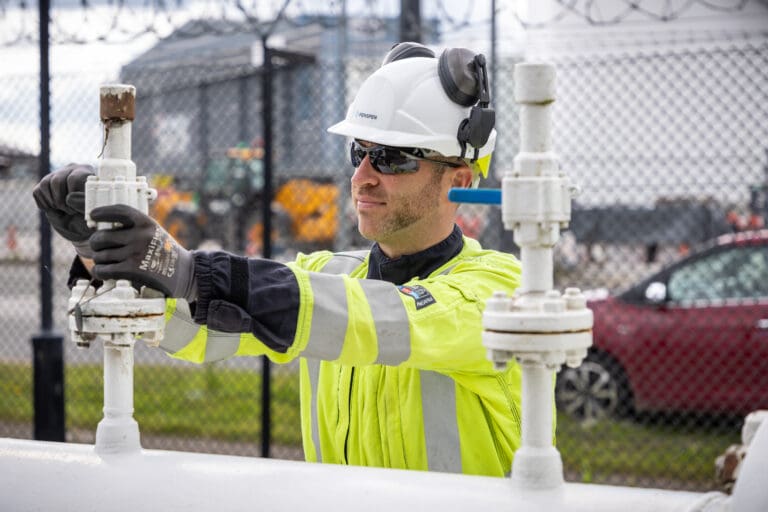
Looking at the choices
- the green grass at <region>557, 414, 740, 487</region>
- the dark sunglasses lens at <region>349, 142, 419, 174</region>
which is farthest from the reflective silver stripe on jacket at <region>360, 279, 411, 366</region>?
the green grass at <region>557, 414, 740, 487</region>

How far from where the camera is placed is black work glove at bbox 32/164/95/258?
2.21 m

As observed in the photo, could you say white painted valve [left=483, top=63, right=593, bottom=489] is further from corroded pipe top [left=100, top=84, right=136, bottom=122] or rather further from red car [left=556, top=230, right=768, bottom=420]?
red car [left=556, top=230, right=768, bottom=420]

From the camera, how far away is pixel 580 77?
6.86 meters

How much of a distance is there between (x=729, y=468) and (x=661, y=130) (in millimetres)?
3355

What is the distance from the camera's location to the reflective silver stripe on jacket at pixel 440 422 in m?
2.60

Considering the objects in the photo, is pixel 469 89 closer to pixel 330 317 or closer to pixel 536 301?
pixel 330 317

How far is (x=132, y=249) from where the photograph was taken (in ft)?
6.00

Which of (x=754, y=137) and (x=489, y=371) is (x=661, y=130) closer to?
(x=754, y=137)

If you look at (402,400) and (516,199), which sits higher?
(516,199)

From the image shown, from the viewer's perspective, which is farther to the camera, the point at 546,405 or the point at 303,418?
the point at 303,418

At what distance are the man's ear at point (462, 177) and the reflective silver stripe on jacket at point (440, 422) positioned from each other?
0.60 meters

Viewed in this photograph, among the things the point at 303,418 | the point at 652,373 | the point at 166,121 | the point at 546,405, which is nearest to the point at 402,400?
the point at 303,418

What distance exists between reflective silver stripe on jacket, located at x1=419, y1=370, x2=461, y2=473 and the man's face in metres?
0.42

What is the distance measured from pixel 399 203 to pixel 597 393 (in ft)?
16.2
